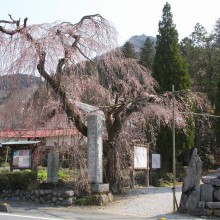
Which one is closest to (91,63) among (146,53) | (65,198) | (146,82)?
(146,82)

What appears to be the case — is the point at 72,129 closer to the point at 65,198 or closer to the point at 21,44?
the point at 65,198

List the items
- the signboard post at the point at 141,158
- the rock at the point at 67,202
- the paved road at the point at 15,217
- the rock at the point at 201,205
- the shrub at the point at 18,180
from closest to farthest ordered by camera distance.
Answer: the paved road at the point at 15,217
the rock at the point at 201,205
the rock at the point at 67,202
the shrub at the point at 18,180
the signboard post at the point at 141,158

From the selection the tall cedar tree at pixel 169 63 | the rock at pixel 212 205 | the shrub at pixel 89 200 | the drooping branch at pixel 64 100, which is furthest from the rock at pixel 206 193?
the tall cedar tree at pixel 169 63

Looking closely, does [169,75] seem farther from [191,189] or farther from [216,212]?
[216,212]

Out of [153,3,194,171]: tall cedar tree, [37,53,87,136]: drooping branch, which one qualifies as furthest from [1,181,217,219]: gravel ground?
[153,3,194,171]: tall cedar tree

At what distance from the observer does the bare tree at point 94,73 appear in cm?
1255

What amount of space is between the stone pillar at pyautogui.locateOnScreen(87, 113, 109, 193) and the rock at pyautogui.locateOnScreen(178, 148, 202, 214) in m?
3.22

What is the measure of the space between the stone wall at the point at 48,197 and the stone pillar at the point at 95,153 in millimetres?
942

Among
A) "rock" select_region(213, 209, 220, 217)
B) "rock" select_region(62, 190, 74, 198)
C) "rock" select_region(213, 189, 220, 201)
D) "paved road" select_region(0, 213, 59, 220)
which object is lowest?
"paved road" select_region(0, 213, 59, 220)

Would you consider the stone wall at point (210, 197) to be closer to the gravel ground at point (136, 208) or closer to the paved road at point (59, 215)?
the gravel ground at point (136, 208)

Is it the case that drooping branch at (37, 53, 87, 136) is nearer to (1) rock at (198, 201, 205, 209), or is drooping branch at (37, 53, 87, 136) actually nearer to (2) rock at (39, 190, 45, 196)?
(2) rock at (39, 190, 45, 196)

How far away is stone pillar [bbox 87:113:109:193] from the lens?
13.5 metres

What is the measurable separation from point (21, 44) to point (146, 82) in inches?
207

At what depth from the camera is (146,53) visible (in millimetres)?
45906
